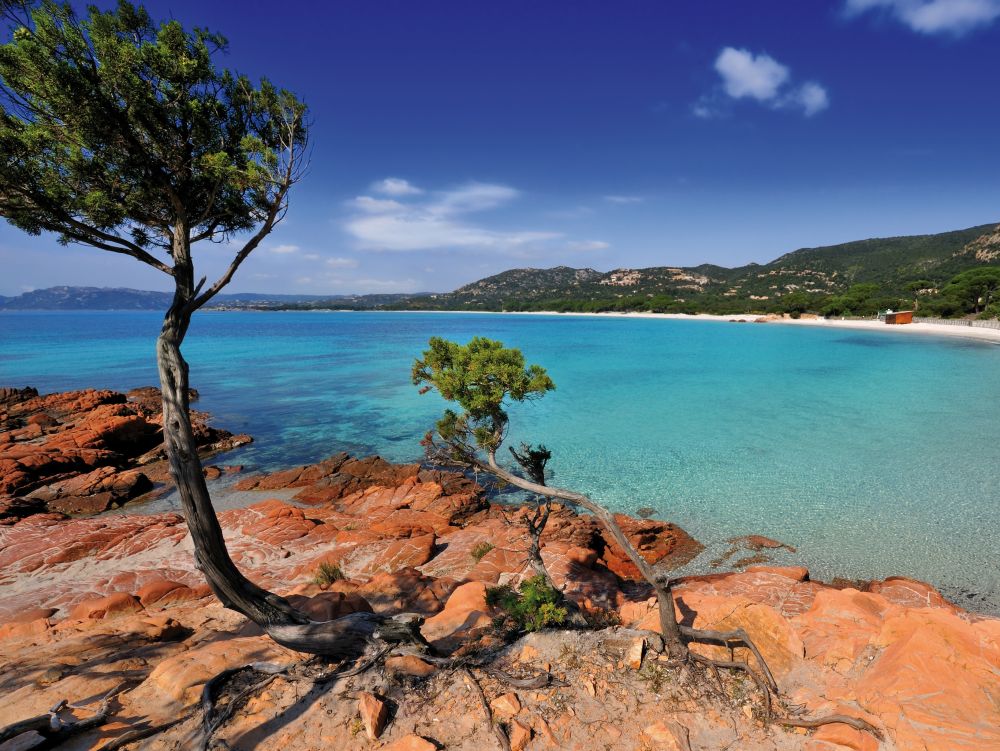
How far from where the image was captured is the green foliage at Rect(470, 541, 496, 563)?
38.4ft

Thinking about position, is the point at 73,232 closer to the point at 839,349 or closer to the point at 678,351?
the point at 678,351

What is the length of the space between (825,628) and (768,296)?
6226 inches

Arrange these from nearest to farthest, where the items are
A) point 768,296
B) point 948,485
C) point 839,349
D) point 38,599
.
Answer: point 38,599 → point 948,485 → point 839,349 → point 768,296

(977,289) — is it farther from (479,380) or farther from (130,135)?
(130,135)

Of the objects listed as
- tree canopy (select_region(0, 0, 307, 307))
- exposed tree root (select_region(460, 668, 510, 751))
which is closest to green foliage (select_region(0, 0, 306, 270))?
tree canopy (select_region(0, 0, 307, 307))

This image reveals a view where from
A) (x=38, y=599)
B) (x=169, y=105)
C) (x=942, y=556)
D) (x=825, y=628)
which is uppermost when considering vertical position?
(x=169, y=105)

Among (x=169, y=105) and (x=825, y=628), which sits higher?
(x=169, y=105)

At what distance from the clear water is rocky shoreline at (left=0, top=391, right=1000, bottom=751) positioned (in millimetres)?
3148

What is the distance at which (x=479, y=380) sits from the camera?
24.9 ft

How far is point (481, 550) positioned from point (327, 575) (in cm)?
411

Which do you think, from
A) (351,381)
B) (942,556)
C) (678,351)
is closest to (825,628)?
(942,556)

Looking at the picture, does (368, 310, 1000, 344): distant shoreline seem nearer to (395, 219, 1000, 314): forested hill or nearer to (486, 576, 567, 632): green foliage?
(395, 219, 1000, 314): forested hill

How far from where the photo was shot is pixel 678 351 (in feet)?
205

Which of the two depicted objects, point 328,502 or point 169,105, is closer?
point 169,105
